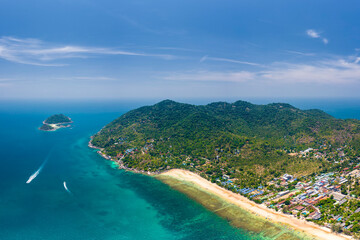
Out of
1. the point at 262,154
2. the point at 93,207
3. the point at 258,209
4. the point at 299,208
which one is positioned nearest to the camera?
the point at 299,208

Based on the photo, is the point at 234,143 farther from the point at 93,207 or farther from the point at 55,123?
the point at 55,123

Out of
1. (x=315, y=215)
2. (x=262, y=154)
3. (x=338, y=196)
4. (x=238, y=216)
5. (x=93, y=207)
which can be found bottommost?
(x=93, y=207)

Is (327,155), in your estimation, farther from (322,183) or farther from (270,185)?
(270,185)

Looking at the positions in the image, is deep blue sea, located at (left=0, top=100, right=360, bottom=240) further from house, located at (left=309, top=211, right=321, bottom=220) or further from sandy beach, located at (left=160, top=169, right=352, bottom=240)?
house, located at (left=309, top=211, right=321, bottom=220)

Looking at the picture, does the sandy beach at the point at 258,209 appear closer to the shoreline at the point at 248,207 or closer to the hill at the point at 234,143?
the shoreline at the point at 248,207

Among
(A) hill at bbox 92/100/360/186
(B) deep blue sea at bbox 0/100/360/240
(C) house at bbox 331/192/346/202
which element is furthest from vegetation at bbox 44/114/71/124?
(C) house at bbox 331/192/346/202

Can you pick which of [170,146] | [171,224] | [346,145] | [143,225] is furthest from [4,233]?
[346,145]

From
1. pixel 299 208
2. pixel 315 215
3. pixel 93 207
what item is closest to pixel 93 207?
pixel 93 207
